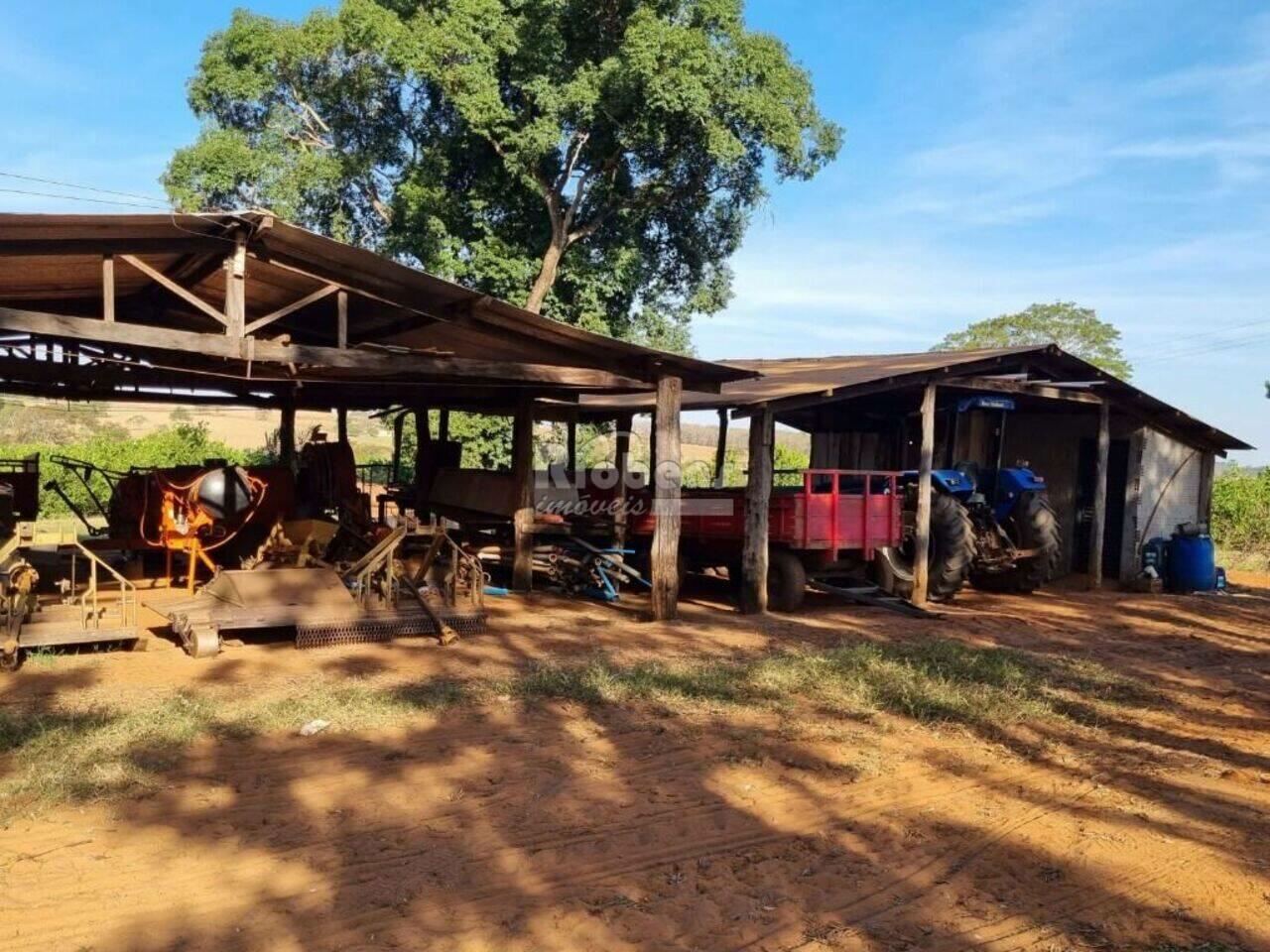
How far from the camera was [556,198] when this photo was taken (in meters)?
20.0

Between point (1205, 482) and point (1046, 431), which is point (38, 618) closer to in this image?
point (1046, 431)

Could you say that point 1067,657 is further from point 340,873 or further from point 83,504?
point 83,504

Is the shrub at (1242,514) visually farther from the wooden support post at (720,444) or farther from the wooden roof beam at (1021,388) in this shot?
the wooden support post at (720,444)

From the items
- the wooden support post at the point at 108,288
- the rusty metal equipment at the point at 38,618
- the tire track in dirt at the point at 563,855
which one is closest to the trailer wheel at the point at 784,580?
the tire track in dirt at the point at 563,855

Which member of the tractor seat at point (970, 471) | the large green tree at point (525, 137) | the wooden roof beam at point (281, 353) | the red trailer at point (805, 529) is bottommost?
the red trailer at point (805, 529)

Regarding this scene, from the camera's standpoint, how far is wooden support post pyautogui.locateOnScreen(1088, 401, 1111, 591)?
43.5ft

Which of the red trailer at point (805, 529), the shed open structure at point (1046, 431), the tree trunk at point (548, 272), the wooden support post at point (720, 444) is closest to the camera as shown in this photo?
the red trailer at point (805, 529)

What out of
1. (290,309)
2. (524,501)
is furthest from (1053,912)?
(524,501)

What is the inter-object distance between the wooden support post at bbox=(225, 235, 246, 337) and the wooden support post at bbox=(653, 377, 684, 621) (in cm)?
412

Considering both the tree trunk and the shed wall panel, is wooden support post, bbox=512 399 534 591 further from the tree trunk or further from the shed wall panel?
the shed wall panel

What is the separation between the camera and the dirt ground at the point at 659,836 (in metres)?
3.46

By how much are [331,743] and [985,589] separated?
34.3 feet

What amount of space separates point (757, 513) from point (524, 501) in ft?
10.9

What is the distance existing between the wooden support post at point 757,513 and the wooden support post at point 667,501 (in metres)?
0.93
